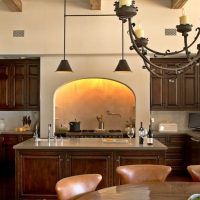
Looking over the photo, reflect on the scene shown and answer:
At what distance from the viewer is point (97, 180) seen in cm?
328

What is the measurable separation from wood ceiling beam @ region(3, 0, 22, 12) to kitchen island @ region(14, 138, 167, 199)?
319 centimetres

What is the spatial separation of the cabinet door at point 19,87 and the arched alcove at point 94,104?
839 millimetres

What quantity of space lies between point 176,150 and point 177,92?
1.35 m

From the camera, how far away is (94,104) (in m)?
8.78

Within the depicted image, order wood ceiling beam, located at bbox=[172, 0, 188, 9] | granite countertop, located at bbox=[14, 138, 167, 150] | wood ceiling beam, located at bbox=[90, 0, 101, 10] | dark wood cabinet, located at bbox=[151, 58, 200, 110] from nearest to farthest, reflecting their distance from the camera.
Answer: granite countertop, located at bbox=[14, 138, 167, 150], wood ceiling beam, located at bbox=[172, 0, 188, 9], wood ceiling beam, located at bbox=[90, 0, 101, 10], dark wood cabinet, located at bbox=[151, 58, 200, 110]

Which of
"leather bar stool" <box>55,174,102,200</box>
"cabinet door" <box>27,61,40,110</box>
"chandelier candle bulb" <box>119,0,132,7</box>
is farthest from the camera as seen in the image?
"cabinet door" <box>27,61,40,110</box>

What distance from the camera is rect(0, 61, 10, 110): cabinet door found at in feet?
27.7

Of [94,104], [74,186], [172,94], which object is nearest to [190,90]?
[172,94]

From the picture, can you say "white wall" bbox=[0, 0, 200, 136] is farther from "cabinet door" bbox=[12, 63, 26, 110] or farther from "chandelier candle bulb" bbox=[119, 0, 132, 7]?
"chandelier candle bulb" bbox=[119, 0, 132, 7]

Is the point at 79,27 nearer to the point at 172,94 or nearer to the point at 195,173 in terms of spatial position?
the point at 172,94

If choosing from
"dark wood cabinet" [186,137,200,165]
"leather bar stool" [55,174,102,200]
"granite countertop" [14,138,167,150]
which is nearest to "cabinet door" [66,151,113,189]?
"granite countertop" [14,138,167,150]

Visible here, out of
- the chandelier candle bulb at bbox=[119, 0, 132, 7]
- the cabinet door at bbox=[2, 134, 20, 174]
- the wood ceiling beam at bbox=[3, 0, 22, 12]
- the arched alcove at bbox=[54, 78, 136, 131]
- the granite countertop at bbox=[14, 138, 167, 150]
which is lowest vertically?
the cabinet door at bbox=[2, 134, 20, 174]

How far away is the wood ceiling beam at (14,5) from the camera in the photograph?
274 inches

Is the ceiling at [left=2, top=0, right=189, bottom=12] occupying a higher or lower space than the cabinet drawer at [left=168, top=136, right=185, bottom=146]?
higher
